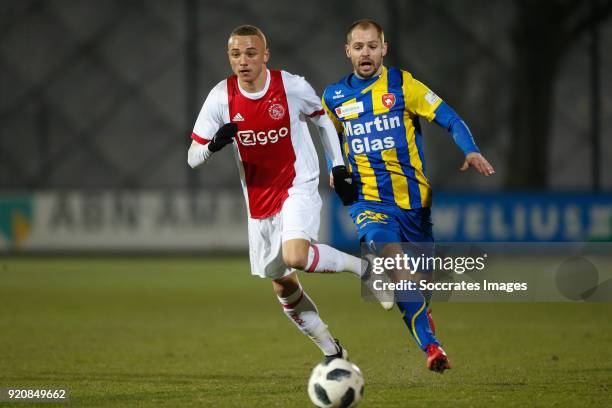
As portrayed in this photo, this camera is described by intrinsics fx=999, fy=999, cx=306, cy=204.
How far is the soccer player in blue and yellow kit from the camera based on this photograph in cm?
616

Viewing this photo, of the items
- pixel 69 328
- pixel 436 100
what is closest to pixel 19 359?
pixel 69 328

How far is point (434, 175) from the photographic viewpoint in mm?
19938

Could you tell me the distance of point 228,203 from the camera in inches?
662

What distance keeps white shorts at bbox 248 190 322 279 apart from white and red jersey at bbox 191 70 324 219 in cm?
6

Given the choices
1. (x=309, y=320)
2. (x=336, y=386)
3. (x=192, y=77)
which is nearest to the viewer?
(x=336, y=386)

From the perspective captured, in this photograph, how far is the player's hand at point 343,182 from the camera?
6.05 meters

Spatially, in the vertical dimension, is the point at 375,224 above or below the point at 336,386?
above

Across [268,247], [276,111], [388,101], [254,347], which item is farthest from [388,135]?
[254,347]

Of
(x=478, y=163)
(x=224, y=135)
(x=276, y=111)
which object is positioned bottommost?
(x=478, y=163)

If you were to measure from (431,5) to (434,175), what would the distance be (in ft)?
11.3

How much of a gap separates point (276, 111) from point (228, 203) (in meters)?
10.8

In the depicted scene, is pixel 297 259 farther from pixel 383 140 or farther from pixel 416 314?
pixel 383 140

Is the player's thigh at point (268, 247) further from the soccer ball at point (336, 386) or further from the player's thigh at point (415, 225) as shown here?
the soccer ball at point (336, 386)

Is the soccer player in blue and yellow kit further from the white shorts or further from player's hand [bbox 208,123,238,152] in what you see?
player's hand [bbox 208,123,238,152]
